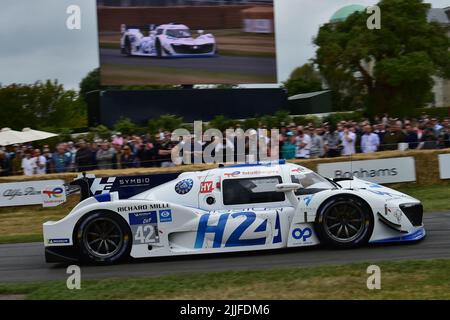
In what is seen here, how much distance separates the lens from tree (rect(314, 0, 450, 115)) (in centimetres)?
5103

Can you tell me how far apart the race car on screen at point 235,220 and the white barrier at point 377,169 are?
697 cm

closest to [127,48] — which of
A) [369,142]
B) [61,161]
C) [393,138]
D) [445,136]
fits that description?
[61,161]

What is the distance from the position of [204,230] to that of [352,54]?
141ft

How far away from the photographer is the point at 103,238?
985 centimetres

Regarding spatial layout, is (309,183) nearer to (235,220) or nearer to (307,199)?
(307,199)

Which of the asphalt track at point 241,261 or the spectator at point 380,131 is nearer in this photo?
the asphalt track at point 241,261

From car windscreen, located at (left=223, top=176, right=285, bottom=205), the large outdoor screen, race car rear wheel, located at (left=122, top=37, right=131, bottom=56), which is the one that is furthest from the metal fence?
car windscreen, located at (left=223, top=176, right=285, bottom=205)

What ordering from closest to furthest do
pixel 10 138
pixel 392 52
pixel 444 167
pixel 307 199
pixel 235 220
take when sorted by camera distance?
pixel 235 220
pixel 307 199
pixel 444 167
pixel 10 138
pixel 392 52

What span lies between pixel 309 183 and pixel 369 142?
353 inches

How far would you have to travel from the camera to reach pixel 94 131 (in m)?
31.3

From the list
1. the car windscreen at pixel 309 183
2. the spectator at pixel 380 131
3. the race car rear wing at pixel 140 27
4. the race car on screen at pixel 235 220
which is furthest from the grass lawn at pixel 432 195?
the race car rear wing at pixel 140 27

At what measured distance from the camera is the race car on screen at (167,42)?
112 ft

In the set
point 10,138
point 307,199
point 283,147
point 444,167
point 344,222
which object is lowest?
point 344,222

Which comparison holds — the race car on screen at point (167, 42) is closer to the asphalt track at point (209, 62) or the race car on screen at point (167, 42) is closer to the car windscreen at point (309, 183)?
the asphalt track at point (209, 62)
